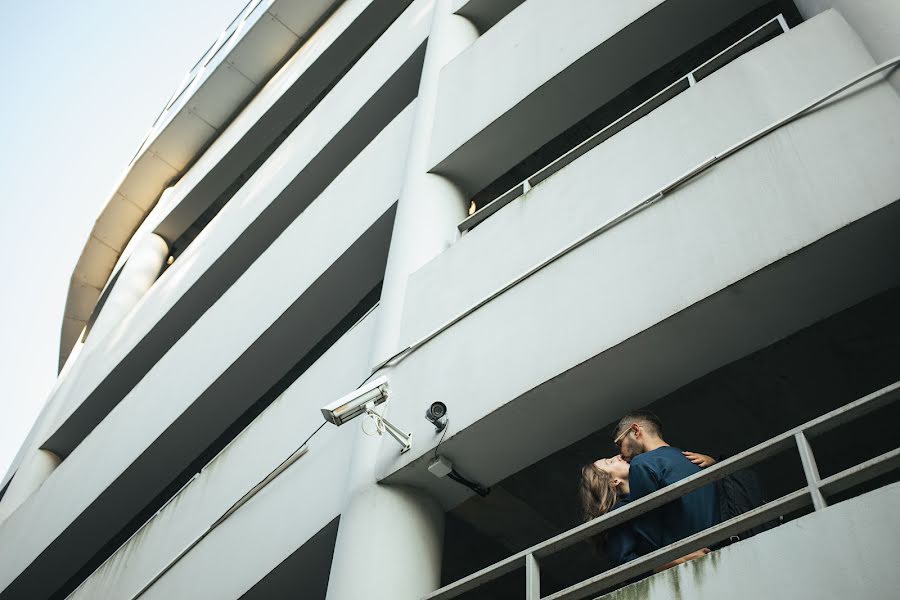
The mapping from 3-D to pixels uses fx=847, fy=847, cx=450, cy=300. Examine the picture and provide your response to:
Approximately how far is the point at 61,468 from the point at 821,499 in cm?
1311

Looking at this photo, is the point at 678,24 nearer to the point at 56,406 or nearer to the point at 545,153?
the point at 545,153

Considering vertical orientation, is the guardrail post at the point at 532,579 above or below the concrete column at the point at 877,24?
below

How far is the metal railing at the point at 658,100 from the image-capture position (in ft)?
24.7

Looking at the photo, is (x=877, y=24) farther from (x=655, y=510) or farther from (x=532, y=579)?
(x=532, y=579)

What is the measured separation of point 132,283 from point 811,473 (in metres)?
17.3

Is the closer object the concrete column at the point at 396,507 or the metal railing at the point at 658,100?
the concrete column at the point at 396,507

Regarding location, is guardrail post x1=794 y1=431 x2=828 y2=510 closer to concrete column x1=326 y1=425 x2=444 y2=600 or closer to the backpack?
the backpack

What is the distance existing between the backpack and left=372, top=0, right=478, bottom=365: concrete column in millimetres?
3450

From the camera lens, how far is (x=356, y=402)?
657cm

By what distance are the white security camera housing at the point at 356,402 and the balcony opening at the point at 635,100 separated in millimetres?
2761

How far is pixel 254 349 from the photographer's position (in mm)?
11055

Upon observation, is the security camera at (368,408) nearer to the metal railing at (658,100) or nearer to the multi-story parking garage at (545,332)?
the multi-story parking garage at (545,332)

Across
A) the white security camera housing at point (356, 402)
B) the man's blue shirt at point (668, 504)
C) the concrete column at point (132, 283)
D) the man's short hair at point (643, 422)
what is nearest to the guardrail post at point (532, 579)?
the man's blue shirt at point (668, 504)

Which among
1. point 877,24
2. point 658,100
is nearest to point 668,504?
point 877,24
